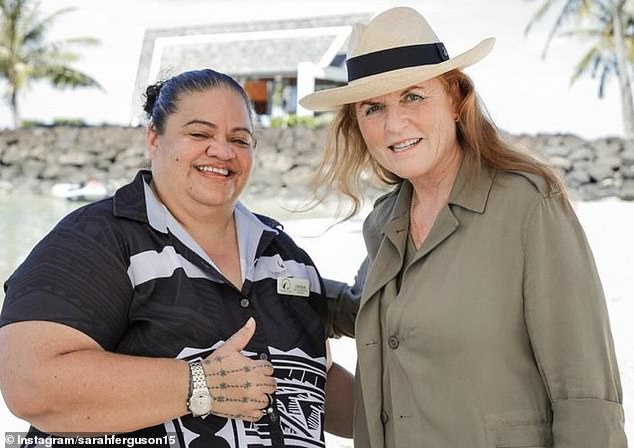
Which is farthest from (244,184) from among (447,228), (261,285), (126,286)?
(447,228)

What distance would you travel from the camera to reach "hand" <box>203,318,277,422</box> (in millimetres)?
2002

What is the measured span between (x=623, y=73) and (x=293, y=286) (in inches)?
1121

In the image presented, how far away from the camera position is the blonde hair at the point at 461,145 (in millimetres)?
1975

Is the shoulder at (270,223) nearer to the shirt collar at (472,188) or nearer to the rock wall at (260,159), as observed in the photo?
the shirt collar at (472,188)

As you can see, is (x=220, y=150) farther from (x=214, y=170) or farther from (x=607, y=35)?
(x=607, y=35)

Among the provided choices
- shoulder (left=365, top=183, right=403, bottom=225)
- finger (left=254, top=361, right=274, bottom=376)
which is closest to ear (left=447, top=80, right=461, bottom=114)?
shoulder (left=365, top=183, right=403, bottom=225)

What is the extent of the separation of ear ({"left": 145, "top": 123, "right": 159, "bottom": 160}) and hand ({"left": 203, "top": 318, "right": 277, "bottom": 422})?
1.94 feet

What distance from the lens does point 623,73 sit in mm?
28422

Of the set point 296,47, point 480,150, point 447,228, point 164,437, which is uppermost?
point 296,47

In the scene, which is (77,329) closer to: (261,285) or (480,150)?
(261,285)

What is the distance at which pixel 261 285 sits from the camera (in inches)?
90.7

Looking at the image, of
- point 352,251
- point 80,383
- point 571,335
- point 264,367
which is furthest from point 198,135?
point 352,251

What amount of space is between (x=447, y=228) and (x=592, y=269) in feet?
1.11

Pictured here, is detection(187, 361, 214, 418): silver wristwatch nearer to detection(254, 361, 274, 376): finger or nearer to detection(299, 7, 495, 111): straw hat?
detection(254, 361, 274, 376): finger
